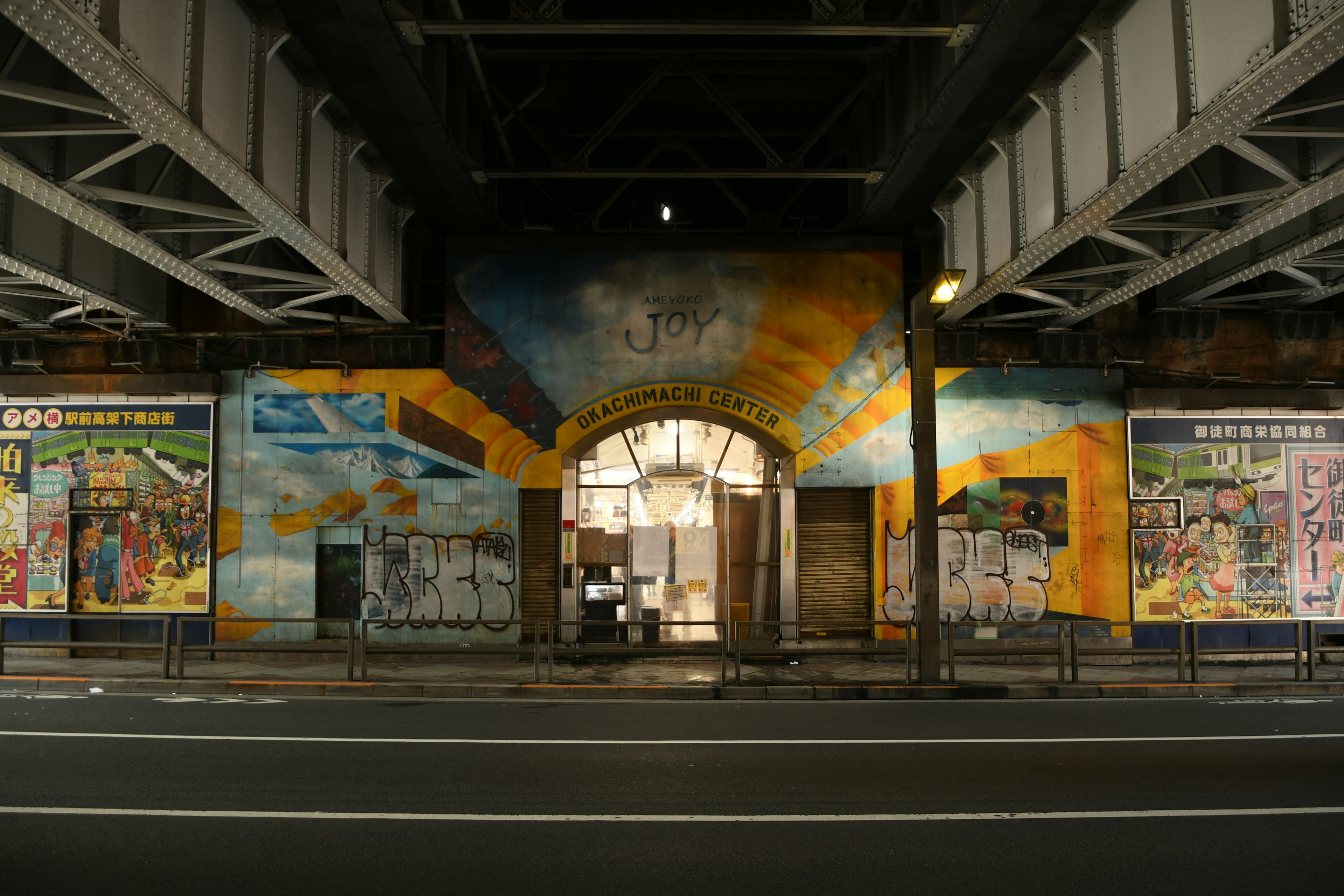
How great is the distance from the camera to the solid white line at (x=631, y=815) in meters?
6.05

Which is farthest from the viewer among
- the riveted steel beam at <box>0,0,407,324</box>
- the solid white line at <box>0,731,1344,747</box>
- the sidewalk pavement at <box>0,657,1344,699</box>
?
the sidewalk pavement at <box>0,657,1344,699</box>

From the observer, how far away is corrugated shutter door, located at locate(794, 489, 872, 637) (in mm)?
15906

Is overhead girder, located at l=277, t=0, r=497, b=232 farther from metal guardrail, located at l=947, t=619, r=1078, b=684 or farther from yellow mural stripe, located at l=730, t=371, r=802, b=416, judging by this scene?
metal guardrail, located at l=947, t=619, r=1078, b=684

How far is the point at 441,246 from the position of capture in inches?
659

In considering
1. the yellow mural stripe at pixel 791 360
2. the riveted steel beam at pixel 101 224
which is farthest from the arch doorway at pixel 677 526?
the riveted steel beam at pixel 101 224

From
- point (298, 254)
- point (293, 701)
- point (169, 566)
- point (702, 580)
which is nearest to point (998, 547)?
point (702, 580)

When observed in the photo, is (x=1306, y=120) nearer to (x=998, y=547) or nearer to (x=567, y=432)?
(x=998, y=547)

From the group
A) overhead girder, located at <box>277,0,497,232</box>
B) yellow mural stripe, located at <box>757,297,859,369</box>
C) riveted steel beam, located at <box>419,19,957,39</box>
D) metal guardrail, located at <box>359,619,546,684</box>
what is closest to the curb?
metal guardrail, located at <box>359,619,546,684</box>

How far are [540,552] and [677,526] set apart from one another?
2.59m

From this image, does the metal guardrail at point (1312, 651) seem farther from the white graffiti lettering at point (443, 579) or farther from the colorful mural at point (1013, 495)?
the white graffiti lettering at point (443, 579)

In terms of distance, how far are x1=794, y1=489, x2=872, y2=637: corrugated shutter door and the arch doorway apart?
545 millimetres

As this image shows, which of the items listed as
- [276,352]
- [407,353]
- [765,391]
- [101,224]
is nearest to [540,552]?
[407,353]

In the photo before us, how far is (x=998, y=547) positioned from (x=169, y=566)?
15.6 metres

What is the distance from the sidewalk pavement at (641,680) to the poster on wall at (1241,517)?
61.5 inches
